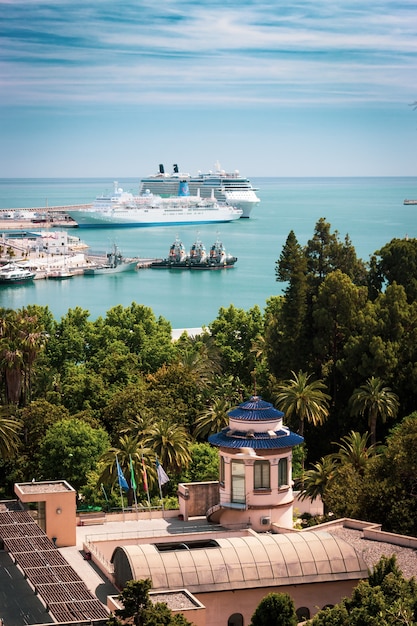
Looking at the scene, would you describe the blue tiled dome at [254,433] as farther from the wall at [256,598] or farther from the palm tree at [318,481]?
the palm tree at [318,481]

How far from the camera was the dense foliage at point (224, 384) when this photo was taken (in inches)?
1619

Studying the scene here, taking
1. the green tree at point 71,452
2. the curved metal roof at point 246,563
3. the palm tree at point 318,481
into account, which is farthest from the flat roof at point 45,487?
the green tree at point 71,452

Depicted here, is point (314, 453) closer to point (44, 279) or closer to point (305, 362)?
point (305, 362)

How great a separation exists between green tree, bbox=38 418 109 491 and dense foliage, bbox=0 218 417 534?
0.05 metres

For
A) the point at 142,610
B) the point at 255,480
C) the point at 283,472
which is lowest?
the point at 255,480

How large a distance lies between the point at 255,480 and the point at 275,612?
26.4 ft

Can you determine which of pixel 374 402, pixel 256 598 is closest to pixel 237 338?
pixel 374 402

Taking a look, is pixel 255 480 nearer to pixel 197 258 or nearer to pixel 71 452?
pixel 71 452

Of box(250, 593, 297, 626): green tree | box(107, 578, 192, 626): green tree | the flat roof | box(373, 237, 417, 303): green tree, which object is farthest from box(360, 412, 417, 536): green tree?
box(373, 237, 417, 303): green tree

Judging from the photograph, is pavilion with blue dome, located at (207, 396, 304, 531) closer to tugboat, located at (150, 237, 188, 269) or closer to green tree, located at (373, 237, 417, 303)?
green tree, located at (373, 237, 417, 303)

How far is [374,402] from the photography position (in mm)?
45656

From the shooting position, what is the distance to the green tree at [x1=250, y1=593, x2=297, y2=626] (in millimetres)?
22609

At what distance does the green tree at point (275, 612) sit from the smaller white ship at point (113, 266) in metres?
143

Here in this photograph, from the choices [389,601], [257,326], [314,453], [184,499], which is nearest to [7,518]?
[184,499]
